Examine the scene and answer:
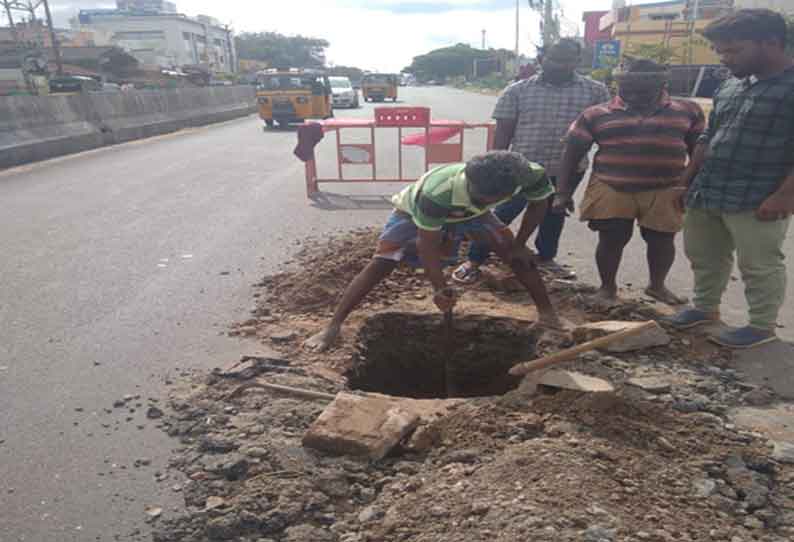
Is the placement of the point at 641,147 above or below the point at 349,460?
above

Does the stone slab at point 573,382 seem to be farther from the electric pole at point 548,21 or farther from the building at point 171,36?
the building at point 171,36

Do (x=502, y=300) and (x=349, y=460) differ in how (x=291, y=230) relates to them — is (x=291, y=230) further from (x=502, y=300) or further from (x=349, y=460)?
(x=349, y=460)

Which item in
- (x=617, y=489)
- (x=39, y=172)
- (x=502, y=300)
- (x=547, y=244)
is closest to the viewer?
(x=617, y=489)

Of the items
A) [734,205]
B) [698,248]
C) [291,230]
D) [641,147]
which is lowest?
[291,230]

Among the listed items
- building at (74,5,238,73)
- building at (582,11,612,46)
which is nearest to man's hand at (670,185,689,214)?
building at (582,11,612,46)

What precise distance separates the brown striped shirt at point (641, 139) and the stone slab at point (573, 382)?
4.97ft

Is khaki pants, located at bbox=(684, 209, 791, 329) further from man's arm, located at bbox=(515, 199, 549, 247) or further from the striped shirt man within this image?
the striped shirt man

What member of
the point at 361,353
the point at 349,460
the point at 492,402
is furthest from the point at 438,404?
the point at 361,353

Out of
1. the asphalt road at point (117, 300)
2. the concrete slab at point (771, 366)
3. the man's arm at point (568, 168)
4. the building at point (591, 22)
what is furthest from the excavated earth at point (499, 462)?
the building at point (591, 22)

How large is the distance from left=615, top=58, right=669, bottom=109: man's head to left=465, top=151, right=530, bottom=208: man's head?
1.15 metres

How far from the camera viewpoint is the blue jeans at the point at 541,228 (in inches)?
197

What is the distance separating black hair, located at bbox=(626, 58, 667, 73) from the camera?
153 inches

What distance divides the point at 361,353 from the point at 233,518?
1.77 meters

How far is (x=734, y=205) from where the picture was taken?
3.63m
